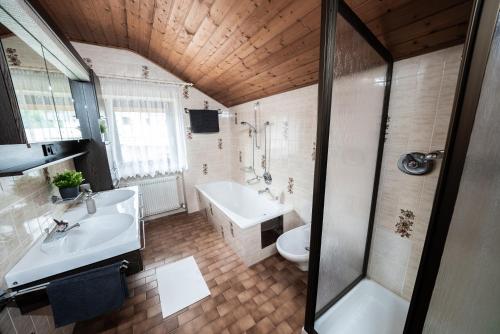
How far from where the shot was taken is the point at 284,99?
220 centimetres

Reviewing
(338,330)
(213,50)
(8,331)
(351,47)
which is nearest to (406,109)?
(351,47)

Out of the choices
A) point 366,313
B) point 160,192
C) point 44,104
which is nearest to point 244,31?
Result: point 44,104

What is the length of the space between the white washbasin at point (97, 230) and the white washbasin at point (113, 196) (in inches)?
21.5

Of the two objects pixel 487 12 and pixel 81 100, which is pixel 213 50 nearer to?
pixel 81 100

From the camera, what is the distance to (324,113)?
0.80 metres

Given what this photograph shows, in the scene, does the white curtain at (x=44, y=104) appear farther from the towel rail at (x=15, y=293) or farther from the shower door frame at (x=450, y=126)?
the shower door frame at (x=450, y=126)

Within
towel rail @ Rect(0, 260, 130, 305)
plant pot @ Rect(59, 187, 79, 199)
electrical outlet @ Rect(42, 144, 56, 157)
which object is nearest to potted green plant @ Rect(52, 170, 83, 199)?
plant pot @ Rect(59, 187, 79, 199)

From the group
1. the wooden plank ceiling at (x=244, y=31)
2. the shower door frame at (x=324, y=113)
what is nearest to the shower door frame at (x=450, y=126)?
the shower door frame at (x=324, y=113)

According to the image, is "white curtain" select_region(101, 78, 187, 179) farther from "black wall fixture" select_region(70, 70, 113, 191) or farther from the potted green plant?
the potted green plant

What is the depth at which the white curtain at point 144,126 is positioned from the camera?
244 cm

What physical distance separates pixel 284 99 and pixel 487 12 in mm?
1831

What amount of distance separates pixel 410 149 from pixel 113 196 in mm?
2807

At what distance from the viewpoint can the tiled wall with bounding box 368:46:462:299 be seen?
1080mm

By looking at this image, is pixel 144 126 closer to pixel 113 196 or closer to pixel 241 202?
pixel 113 196
